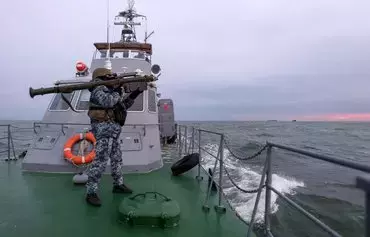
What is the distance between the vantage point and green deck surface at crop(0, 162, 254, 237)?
3473 millimetres

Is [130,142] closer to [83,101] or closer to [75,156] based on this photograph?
[75,156]

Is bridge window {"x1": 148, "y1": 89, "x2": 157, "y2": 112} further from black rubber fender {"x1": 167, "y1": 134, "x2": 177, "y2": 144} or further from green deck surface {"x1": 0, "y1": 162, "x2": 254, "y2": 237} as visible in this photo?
black rubber fender {"x1": 167, "y1": 134, "x2": 177, "y2": 144}

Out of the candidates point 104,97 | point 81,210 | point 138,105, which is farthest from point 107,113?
point 138,105

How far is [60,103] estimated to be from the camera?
7.04 m

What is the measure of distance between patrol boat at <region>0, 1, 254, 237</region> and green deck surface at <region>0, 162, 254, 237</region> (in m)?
0.01

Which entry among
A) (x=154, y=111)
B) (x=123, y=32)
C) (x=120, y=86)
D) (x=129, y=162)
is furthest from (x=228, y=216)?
(x=123, y=32)

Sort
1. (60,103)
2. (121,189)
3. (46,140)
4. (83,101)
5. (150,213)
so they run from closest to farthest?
(150,213) < (121,189) < (46,140) < (83,101) < (60,103)

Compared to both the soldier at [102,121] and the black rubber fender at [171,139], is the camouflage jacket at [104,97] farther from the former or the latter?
the black rubber fender at [171,139]

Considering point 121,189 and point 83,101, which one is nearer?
point 121,189

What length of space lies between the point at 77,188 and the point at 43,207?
0.95 m

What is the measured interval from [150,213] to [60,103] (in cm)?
454

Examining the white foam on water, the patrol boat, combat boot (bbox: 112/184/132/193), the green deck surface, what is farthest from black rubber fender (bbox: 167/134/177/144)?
combat boot (bbox: 112/184/132/193)

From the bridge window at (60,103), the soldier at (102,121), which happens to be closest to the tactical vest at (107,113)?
the soldier at (102,121)

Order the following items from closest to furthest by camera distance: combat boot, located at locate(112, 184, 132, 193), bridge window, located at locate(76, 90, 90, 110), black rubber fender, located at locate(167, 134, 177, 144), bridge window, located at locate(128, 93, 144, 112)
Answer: combat boot, located at locate(112, 184, 132, 193)
bridge window, located at locate(76, 90, 90, 110)
bridge window, located at locate(128, 93, 144, 112)
black rubber fender, located at locate(167, 134, 177, 144)
